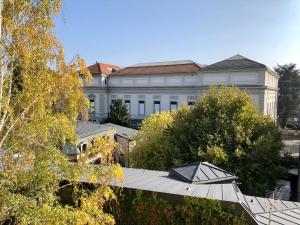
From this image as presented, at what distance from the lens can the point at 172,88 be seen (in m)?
43.4

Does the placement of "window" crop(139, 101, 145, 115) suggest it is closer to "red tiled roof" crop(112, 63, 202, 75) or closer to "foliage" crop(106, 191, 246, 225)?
"red tiled roof" crop(112, 63, 202, 75)

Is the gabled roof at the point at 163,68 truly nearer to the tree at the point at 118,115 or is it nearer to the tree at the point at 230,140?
the tree at the point at 118,115

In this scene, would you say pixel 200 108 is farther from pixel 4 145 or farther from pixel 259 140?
pixel 4 145

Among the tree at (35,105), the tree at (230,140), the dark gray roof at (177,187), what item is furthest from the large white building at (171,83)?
the tree at (35,105)

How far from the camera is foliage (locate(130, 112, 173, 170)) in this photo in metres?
18.1

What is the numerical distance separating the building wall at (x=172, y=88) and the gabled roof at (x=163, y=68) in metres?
0.77

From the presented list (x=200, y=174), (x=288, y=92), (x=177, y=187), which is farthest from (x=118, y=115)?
(x=288, y=92)

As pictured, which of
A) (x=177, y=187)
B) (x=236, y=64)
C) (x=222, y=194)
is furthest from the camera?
(x=236, y=64)

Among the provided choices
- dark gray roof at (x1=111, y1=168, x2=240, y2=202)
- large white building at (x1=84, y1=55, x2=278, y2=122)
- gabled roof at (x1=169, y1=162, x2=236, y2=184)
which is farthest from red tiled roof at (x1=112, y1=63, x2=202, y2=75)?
dark gray roof at (x1=111, y1=168, x2=240, y2=202)

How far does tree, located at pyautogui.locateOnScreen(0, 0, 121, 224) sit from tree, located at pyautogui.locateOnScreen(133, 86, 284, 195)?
10200 mm

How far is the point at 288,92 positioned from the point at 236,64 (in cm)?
2660

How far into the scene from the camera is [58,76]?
7031mm

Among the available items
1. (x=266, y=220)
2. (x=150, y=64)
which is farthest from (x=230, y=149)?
(x=150, y=64)

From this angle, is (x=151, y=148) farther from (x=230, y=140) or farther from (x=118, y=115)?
(x=118, y=115)
